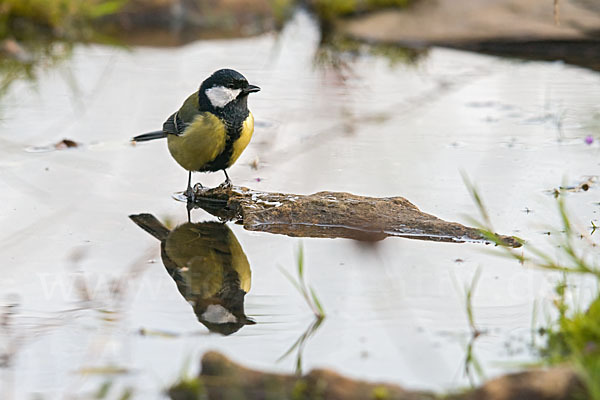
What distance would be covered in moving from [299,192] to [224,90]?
2.16 ft

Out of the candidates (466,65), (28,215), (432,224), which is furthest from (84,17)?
(432,224)

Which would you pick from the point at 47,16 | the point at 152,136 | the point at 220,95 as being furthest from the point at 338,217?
the point at 47,16

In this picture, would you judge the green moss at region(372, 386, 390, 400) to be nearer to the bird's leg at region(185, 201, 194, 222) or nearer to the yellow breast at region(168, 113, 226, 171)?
the bird's leg at region(185, 201, 194, 222)

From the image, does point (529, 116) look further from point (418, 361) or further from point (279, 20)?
point (279, 20)

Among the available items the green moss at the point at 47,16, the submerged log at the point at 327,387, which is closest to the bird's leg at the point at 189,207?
the submerged log at the point at 327,387

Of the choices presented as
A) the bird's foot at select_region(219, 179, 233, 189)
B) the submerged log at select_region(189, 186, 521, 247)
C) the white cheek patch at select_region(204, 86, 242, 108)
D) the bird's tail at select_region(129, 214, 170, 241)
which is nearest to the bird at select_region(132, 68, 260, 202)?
the white cheek patch at select_region(204, 86, 242, 108)

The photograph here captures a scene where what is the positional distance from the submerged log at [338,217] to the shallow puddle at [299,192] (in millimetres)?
100

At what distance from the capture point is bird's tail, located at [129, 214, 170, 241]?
386 cm

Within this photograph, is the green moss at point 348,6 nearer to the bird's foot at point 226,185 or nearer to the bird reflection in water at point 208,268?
the bird's foot at point 226,185

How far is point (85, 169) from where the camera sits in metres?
4.78

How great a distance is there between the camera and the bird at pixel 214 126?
4273 millimetres

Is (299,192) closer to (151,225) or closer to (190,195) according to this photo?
(190,195)

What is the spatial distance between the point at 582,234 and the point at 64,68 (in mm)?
5266

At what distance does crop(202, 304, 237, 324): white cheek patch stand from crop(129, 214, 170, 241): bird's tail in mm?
887
